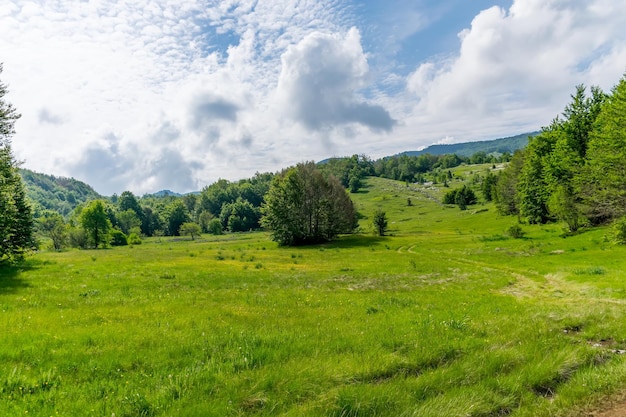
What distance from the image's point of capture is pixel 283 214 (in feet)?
263

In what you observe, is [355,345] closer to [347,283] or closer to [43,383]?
[43,383]

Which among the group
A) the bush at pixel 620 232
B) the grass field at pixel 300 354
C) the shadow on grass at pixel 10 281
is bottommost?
the bush at pixel 620 232

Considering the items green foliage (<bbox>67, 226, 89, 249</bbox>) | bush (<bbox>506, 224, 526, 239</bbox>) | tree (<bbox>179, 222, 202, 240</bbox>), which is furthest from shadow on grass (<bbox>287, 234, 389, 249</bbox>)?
tree (<bbox>179, 222, 202, 240</bbox>)

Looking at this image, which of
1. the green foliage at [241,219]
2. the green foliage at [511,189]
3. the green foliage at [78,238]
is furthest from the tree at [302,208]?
the green foliage at [241,219]

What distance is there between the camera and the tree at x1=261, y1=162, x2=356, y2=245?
8019 cm

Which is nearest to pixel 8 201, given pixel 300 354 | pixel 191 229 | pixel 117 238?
pixel 300 354

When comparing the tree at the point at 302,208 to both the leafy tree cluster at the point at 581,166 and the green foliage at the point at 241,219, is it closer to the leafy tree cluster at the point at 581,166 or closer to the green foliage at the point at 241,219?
the leafy tree cluster at the point at 581,166

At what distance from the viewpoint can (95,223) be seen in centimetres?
10425

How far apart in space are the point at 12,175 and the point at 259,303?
33.2 meters

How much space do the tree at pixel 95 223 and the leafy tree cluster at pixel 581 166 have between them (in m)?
118

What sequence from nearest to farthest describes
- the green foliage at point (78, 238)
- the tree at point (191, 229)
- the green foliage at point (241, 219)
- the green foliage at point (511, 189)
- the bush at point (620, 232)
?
1. the bush at point (620, 232)
2. the green foliage at point (511, 189)
3. the green foliage at point (78, 238)
4. the tree at point (191, 229)
5. the green foliage at point (241, 219)

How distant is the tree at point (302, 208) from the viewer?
3157 inches

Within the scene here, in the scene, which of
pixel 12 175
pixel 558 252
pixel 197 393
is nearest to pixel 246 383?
pixel 197 393

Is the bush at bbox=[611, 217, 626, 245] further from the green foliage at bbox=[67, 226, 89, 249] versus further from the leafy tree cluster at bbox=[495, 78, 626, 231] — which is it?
the green foliage at bbox=[67, 226, 89, 249]
